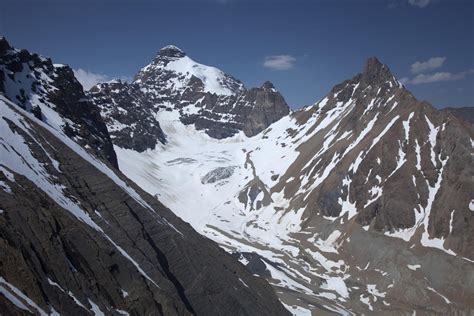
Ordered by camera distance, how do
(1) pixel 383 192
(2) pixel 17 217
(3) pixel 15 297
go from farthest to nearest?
1. (1) pixel 383 192
2. (2) pixel 17 217
3. (3) pixel 15 297

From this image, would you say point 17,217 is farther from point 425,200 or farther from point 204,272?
point 425,200

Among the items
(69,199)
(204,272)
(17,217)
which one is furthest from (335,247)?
(17,217)

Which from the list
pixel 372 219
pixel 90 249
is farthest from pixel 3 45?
pixel 372 219

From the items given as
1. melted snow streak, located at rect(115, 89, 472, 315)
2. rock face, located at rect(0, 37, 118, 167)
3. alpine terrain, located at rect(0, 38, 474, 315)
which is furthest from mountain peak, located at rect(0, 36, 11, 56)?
melted snow streak, located at rect(115, 89, 472, 315)

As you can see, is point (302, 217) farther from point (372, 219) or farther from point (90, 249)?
point (90, 249)

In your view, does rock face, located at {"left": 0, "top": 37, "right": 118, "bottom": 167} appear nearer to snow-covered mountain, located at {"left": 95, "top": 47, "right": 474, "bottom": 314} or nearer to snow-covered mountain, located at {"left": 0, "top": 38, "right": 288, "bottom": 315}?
snow-covered mountain, located at {"left": 0, "top": 38, "right": 288, "bottom": 315}

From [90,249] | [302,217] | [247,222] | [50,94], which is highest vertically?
[302,217]
